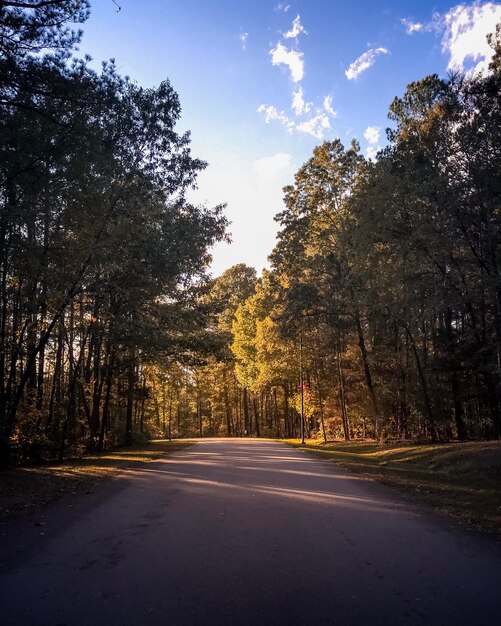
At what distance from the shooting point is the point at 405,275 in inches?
646

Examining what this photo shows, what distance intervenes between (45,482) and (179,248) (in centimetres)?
838

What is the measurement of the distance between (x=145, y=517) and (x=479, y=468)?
901cm

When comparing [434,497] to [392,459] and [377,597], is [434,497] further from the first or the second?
[392,459]

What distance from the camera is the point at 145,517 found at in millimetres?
7344

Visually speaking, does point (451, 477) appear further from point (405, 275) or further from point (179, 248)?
point (179, 248)

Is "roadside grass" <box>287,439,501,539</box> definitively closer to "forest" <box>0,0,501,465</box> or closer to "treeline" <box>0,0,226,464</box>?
"forest" <box>0,0,501,465</box>

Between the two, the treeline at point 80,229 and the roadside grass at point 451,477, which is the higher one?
the treeline at point 80,229

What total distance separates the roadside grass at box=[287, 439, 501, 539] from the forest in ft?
9.91

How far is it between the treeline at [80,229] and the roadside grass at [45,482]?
1.33m

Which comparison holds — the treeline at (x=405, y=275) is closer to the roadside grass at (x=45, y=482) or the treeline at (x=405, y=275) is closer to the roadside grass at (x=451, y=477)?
the roadside grass at (x=451, y=477)

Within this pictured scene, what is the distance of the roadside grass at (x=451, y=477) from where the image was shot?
8.05m

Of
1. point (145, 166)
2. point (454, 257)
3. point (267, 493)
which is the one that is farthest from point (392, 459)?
point (145, 166)

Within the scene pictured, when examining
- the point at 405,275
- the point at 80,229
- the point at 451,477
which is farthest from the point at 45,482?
the point at 405,275

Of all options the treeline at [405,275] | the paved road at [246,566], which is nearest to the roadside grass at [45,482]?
the paved road at [246,566]
